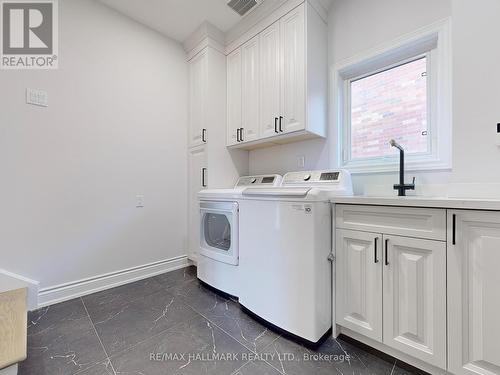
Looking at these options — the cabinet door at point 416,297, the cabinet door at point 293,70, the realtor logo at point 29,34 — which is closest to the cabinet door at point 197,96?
the cabinet door at point 293,70

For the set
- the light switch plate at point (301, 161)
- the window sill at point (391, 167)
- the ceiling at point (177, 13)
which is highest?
the ceiling at point (177, 13)

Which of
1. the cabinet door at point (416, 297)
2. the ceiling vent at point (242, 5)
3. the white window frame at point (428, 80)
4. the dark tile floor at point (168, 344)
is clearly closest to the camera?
the cabinet door at point (416, 297)

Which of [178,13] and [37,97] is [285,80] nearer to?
[178,13]

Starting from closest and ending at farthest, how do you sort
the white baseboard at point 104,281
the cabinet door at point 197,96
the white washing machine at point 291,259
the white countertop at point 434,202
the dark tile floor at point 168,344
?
the white countertop at point 434,202 → the dark tile floor at point 168,344 → the white washing machine at point 291,259 → the white baseboard at point 104,281 → the cabinet door at point 197,96

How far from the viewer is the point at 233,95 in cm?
252

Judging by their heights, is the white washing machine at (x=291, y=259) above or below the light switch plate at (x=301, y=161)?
below

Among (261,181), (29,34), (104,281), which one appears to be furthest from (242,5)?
(104,281)

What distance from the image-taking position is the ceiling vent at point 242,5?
2071mm

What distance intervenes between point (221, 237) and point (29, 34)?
2.33m

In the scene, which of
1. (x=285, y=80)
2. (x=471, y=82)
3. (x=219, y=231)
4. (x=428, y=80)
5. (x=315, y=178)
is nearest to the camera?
(x=471, y=82)

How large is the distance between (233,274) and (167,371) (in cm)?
80

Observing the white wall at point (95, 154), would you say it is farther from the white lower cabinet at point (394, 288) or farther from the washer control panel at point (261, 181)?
the white lower cabinet at point (394, 288)

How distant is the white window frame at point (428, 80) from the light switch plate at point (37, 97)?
2.46m

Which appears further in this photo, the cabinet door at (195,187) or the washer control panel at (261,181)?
the cabinet door at (195,187)
